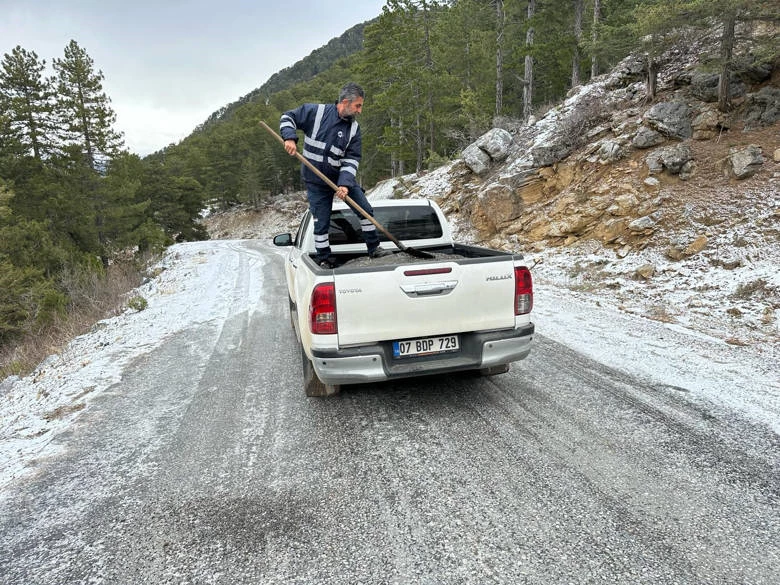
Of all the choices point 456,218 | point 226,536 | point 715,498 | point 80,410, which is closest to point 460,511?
point 226,536

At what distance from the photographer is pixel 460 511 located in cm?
236

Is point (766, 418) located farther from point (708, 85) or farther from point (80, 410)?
point (708, 85)

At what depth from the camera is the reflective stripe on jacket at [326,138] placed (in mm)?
4266

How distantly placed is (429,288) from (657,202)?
813 centimetres

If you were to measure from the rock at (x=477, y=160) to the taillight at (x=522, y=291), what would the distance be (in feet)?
41.7

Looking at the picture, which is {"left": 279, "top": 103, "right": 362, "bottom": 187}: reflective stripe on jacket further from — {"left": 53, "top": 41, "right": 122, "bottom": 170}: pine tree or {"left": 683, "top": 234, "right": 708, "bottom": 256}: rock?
{"left": 53, "top": 41, "right": 122, "bottom": 170}: pine tree

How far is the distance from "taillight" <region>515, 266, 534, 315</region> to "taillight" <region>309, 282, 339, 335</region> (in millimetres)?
1477

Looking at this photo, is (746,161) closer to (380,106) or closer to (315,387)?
(315,387)

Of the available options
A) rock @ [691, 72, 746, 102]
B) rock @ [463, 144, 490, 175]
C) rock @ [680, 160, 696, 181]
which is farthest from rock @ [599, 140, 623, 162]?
rock @ [463, 144, 490, 175]

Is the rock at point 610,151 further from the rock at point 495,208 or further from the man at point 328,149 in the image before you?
the man at point 328,149

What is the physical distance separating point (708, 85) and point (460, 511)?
12.1 m

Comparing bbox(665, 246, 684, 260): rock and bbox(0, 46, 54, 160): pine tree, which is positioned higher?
bbox(0, 46, 54, 160): pine tree

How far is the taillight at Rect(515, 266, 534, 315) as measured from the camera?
3373mm

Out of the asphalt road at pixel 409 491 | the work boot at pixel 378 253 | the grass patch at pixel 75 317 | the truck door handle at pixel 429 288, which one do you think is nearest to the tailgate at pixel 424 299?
the truck door handle at pixel 429 288
